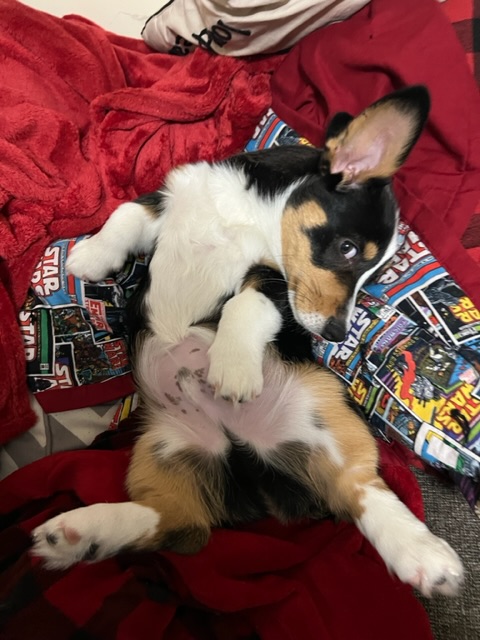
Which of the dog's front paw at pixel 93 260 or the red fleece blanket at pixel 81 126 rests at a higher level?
the red fleece blanket at pixel 81 126

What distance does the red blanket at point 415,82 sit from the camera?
6.66 feet

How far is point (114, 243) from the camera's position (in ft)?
6.16

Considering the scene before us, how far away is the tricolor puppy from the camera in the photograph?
1580 mm

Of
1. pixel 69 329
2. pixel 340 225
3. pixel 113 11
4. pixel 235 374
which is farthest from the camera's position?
pixel 113 11

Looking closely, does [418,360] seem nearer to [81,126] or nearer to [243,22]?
[243,22]

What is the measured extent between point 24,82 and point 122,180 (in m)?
0.54

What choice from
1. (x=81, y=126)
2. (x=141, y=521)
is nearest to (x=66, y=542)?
(x=141, y=521)

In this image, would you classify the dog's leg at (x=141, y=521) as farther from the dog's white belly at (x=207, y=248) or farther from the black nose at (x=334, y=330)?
the black nose at (x=334, y=330)

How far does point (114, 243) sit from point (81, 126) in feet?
2.53

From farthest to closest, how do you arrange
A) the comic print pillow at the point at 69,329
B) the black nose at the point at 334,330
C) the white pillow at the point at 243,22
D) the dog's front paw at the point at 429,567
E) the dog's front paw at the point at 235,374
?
the white pillow at the point at 243,22 → the comic print pillow at the point at 69,329 → the black nose at the point at 334,330 → the dog's front paw at the point at 235,374 → the dog's front paw at the point at 429,567

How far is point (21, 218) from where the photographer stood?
6.74ft

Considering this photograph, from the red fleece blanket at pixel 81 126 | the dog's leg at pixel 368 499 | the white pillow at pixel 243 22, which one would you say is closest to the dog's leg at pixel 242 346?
the dog's leg at pixel 368 499

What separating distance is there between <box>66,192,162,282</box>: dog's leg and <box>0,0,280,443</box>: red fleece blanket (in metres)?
0.25

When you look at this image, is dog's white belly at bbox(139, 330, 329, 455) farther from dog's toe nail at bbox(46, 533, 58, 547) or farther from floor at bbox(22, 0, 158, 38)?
floor at bbox(22, 0, 158, 38)
